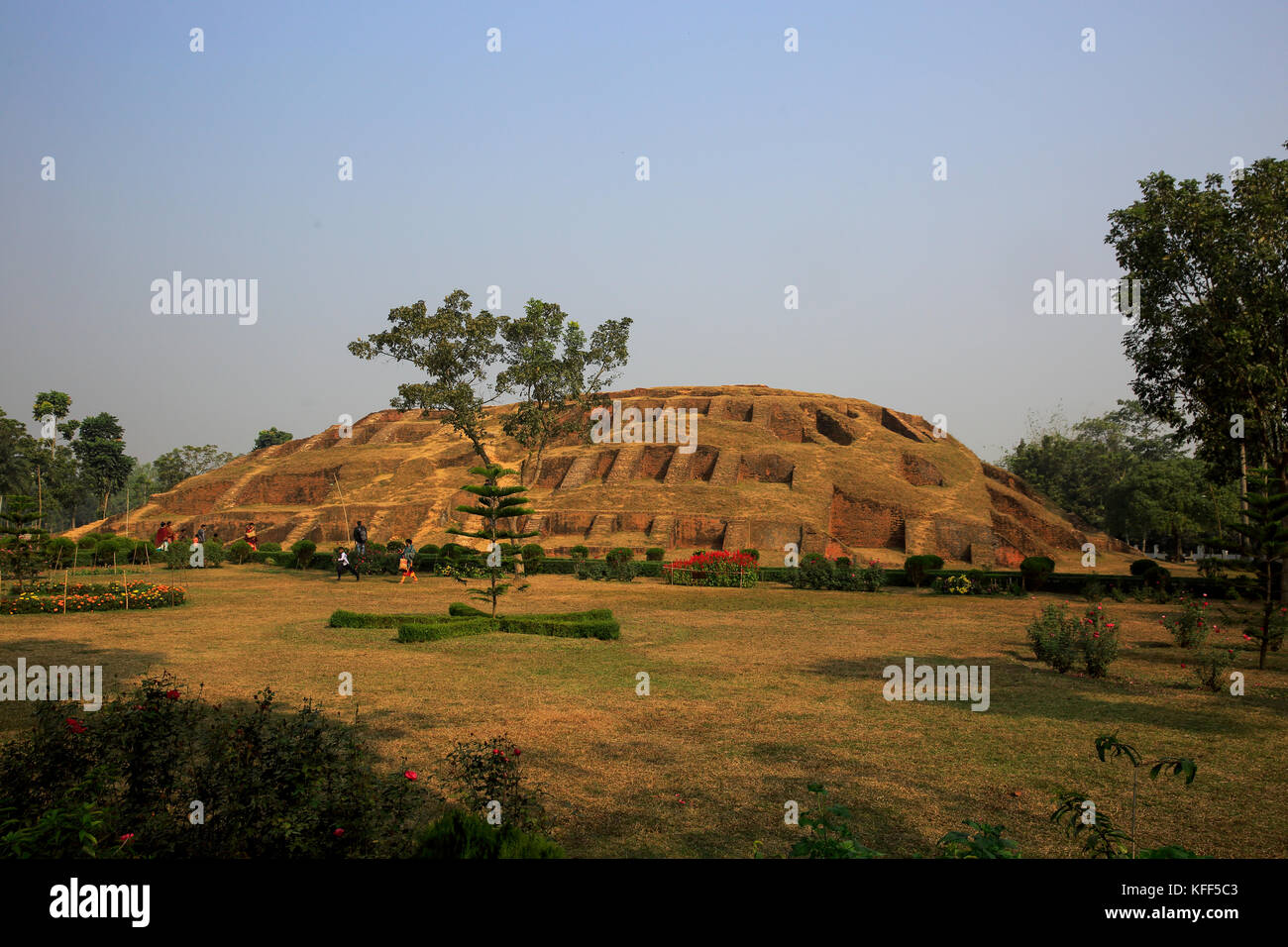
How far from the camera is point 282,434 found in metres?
95.7

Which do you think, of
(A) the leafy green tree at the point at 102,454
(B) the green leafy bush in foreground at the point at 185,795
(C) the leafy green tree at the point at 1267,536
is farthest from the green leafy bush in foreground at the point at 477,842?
(A) the leafy green tree at the point at 102,454

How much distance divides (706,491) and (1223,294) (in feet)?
79.4

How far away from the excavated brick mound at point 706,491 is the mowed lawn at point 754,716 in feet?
66.4

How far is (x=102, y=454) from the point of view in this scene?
241ft

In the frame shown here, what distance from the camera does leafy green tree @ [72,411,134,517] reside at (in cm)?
7238

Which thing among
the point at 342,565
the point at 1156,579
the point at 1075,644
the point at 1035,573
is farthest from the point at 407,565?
the point at 1156,579

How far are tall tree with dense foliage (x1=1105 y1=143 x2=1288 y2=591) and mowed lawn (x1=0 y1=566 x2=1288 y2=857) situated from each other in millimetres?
8703

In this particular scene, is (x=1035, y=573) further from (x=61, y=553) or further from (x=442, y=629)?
(x=61, y=553)

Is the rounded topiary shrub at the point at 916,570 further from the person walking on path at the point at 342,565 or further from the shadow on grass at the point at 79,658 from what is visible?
the shadow on grass at the point at 79,658

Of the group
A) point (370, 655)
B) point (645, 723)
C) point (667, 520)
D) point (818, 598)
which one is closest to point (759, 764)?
point (645, 723)

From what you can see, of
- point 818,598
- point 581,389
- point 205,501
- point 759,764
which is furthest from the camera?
point 205,501

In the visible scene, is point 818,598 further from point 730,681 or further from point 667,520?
point 667,520

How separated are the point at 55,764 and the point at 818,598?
17716mm
